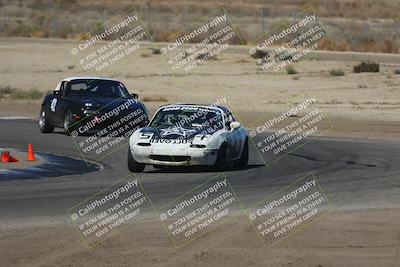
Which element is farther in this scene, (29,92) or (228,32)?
(228,32)

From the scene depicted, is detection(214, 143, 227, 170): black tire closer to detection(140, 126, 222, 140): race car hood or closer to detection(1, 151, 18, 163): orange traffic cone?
detection(140, 126, 222, 140): race car hood

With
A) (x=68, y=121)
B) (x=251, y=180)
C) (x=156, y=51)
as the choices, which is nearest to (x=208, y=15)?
(x=156, y=51)

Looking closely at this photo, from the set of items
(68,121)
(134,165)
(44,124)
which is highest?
(44,124)

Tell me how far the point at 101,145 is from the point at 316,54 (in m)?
29.6

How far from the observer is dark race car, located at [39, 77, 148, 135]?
1112 inches

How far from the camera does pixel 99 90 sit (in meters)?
29.3

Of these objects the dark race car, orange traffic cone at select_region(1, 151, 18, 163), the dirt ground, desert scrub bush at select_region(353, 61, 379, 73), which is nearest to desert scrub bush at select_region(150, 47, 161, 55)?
desert scrub bush at select_region(353, 61, 379, 73)

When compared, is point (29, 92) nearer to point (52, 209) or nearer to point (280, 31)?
point (280, 31)

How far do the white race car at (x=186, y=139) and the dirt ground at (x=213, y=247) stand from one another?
5.35 metres

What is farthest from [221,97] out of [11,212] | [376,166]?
[11,212]

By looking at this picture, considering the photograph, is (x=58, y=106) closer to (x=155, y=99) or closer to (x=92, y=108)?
(x=92, y=108)

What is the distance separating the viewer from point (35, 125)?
33188 millimetres

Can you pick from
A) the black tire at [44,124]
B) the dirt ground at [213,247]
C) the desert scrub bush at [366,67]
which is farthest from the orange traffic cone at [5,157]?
the desert scrub bush at [366,67]

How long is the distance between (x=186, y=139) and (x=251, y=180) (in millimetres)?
1413
